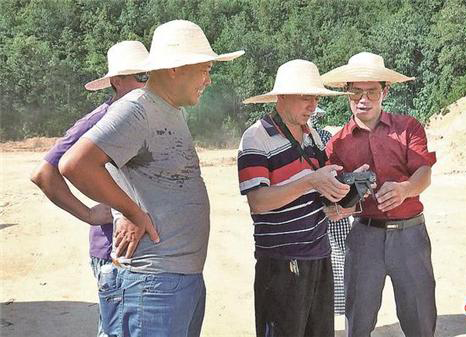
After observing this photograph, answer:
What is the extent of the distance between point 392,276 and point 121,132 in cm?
176

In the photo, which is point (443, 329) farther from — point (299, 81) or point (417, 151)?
point (299, 81)

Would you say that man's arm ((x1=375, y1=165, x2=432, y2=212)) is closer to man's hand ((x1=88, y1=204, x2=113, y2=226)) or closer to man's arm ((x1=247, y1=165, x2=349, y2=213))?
man's arm ((x1=247, y1=165, x2=349, y2=213))

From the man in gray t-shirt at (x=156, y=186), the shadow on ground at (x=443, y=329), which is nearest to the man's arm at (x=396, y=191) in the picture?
the man in gray t-shirt at (x=156, y=186)

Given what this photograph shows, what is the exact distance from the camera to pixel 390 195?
9.44 ft

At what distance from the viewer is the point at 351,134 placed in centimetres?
321

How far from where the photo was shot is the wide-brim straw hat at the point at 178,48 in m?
2.17

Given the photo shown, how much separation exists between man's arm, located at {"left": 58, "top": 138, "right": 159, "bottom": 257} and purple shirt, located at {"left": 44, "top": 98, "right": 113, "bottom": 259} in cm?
65

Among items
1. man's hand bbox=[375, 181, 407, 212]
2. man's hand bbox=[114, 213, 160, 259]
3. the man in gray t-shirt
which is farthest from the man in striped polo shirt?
man's hand bbox=[114, 213, 160, 259]

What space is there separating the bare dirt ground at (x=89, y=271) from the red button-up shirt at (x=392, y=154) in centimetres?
169

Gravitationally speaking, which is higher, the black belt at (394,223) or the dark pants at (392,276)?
the black belt at (394,223)

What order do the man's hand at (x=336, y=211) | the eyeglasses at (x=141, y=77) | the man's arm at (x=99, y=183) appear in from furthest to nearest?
the eyeglasses at (x=141, y=77) < the man's hand at (x=336, y=211) < the man's arm at (x=99, y=183)

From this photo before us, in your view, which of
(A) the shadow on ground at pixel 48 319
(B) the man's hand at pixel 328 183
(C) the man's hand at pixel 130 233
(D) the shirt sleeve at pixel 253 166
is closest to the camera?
(C) the man's hand at pixel 130 233

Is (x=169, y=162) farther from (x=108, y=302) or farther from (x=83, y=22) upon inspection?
(x=83, y=22)

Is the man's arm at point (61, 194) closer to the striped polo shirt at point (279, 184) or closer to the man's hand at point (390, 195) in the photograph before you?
the striped polo shirt at point (279, 184)
